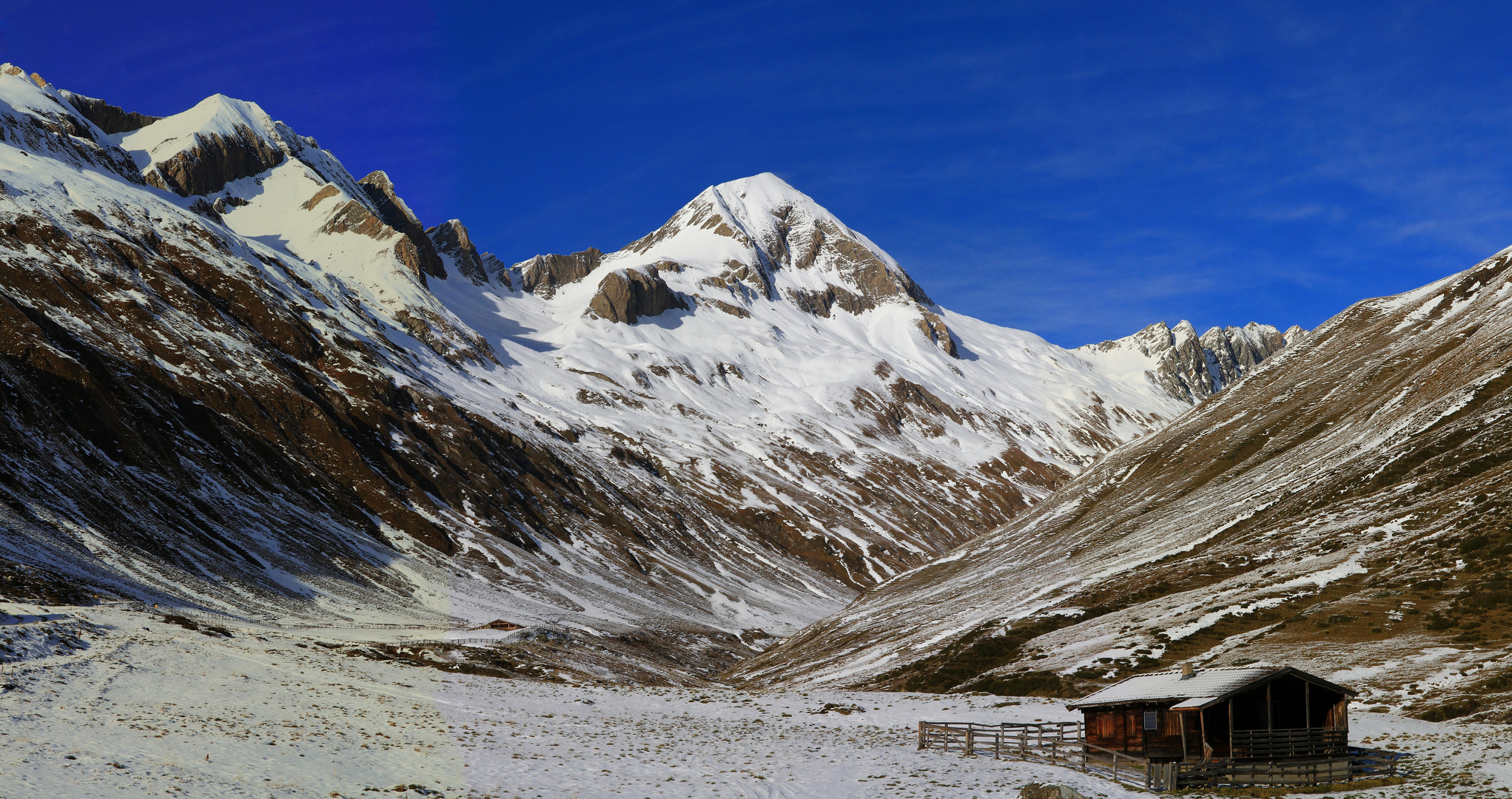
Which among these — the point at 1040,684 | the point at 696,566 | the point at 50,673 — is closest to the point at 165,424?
the point at 696,566

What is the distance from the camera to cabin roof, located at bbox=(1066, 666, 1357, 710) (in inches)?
1622

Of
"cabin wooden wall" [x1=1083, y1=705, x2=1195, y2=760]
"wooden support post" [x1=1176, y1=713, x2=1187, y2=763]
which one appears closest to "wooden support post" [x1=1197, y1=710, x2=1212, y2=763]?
"wooden support post" [x1=1176, y1=713, x2=1187, y2=763]

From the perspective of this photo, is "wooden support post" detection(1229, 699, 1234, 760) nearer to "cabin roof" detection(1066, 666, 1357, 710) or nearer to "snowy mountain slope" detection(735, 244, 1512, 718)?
"cabin roof" detection(1066, 666, 1357, 710)

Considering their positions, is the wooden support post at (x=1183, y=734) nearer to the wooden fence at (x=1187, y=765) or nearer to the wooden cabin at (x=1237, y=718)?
the wooden cabin at (x=1237, y=718)

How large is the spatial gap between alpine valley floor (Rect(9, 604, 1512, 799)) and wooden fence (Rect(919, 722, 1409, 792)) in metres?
1.65

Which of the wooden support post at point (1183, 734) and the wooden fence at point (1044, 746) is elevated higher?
the wooden support post at point (1183, 734)

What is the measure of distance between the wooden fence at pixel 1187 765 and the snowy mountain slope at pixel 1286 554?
1102 cm

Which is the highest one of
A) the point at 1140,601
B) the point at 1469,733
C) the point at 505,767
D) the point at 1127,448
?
the point at 1127,448

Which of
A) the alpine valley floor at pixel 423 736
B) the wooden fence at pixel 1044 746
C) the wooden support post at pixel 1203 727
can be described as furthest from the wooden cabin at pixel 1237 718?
the alpine valley floor at pixel 423 736

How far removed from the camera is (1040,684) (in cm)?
6944

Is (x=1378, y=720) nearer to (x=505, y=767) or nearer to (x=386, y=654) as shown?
(x=505, y=767)

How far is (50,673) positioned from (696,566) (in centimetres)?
15722

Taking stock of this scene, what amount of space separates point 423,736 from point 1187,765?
105 feet

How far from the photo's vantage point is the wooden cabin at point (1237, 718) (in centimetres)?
4144
